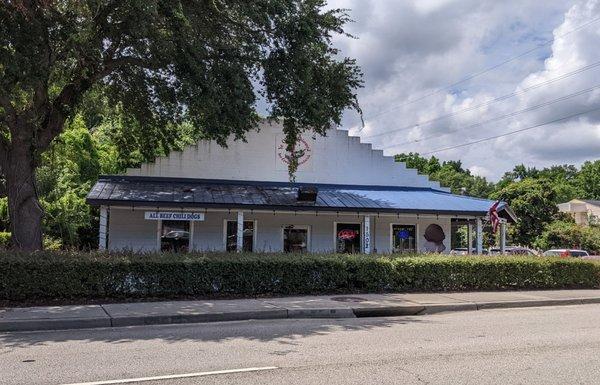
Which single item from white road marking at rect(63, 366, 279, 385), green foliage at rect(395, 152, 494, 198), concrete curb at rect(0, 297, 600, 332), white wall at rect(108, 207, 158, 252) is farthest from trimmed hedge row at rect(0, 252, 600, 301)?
green foliage at rect(395, 152, 494, 198)

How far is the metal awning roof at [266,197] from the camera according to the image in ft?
65.4

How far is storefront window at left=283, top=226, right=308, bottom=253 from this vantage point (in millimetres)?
23297

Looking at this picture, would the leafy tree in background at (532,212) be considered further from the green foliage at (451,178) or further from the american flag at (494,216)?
the green foliage at (451,178)

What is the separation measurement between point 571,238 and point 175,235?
34.7m

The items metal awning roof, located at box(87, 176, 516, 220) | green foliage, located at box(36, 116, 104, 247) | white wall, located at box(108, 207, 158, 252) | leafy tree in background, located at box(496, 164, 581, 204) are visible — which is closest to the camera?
metal awning roof, located at box(87, 176, 516, 220)

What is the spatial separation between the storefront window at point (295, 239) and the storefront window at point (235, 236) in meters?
1.35

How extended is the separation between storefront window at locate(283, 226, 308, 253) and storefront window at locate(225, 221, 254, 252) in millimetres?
1348

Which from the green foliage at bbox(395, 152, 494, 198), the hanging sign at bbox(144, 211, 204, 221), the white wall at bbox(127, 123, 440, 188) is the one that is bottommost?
the hanging sign at bbox(144, 211, 204, 221)

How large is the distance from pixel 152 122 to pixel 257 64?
542 centimetres

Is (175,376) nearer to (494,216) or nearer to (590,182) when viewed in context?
(494,216)

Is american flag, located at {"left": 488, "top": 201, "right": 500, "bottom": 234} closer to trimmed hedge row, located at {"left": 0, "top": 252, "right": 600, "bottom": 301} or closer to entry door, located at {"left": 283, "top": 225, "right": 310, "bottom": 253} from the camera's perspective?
trimmed hedge row, located at {"left": 0, "top": 252, "right": 600, "bottom": 301}

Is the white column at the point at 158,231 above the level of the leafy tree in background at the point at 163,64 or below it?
below

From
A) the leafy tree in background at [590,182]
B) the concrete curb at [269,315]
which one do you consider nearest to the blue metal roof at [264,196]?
the concrete curb at [269,315]

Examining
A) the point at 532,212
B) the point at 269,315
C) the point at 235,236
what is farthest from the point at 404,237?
the point at 532,212
